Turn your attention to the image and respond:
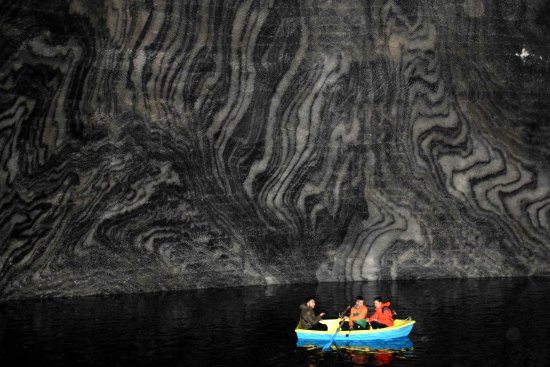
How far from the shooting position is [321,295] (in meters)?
28.9

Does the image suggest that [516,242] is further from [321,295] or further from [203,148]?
[203,148]

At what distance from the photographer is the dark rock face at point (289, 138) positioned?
30562mm

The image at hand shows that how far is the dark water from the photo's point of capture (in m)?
19.8

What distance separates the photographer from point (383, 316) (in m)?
22.3

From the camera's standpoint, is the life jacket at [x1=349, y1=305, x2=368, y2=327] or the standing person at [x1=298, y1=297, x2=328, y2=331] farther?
the life jacket at [x1=349, y1=305, x2=368, y2=327]

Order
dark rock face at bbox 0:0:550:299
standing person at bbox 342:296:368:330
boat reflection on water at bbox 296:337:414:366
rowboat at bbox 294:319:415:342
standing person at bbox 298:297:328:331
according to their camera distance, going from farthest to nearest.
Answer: dark rock face at bbox 0:0:550:299, standing person at bbox 342:296:368:330, standing person at bbox 298:297:328:331, rowboat at bbox 294:319:415:342, boat reflection on water at bbox 296:337:414:366

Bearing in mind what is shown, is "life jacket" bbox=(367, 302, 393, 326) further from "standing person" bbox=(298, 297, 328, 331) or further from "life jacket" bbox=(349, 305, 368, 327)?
"standing person" bbox=(298, 297, 328, 331)

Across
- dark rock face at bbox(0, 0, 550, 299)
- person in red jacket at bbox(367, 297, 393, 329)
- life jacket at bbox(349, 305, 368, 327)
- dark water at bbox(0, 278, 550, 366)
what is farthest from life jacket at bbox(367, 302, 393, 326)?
dark rock face at bbox(0, 0, 550, 299)

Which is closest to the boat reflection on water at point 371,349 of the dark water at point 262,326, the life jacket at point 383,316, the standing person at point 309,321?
the dark water at point 262,326

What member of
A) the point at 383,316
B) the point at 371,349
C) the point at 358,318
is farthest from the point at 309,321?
the point at 383,316

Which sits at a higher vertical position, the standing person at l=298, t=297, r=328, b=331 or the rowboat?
the standing person at l=298, t=297, r=328, b=331

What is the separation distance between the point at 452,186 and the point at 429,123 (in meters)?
2.68

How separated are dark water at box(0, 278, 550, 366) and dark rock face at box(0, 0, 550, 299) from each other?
5.25ft

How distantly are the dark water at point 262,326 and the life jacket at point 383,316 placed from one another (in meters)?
0.72
